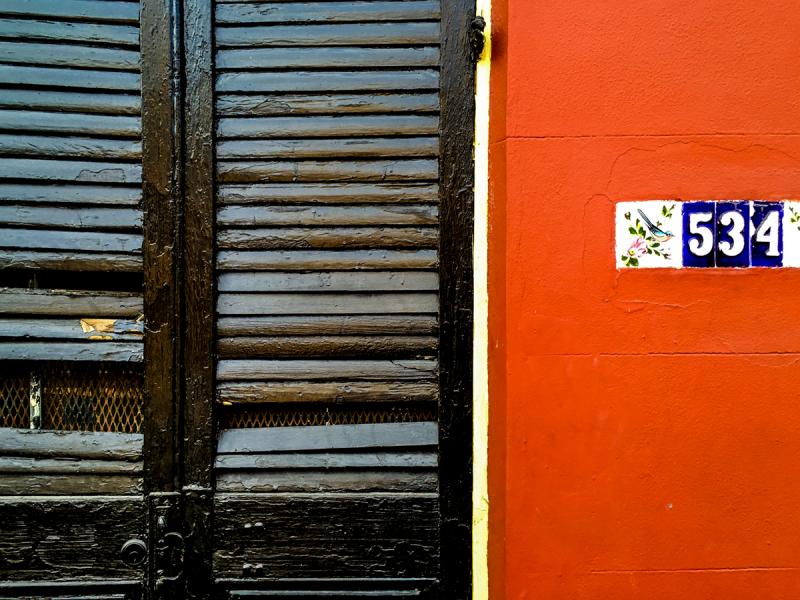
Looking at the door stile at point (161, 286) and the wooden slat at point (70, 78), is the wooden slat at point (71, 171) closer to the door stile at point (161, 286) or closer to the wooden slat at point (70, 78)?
the door stile at point (161, 286)

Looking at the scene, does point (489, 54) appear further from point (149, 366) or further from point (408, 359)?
point (149, 366)

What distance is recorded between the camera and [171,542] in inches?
82.1

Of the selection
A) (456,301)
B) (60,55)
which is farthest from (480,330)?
(60,55)

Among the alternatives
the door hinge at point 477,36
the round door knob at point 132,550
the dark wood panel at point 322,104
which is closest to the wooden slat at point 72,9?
the dark wood panel at point 322,104

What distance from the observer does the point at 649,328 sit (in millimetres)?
1895

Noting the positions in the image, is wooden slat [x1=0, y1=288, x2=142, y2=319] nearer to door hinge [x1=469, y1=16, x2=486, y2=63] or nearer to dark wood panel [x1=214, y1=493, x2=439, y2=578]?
dark wood panel [x1=214, y1=493, x2=439, y2=578]

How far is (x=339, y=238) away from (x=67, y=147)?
3.49 feet

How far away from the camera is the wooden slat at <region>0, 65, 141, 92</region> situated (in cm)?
210

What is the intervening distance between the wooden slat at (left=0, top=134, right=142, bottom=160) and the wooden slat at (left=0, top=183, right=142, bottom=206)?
0.39ft

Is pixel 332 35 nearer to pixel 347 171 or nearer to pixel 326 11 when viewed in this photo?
pixel 326 11

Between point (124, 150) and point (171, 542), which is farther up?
point (124, 150)

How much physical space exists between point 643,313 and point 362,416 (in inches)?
41.6

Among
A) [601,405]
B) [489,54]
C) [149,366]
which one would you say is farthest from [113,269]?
[601,405]

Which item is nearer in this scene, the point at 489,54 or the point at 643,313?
the point at 643,313
